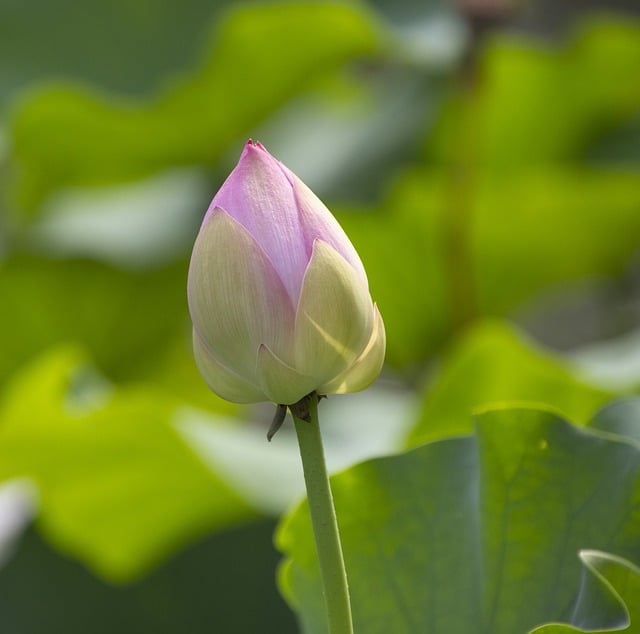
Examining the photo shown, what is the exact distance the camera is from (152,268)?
1.10 meters

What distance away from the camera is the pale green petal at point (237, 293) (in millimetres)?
234

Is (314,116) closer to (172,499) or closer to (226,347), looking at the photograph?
(172,499)

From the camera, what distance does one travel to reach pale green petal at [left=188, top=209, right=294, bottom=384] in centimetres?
23

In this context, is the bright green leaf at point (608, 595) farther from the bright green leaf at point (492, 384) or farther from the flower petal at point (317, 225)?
the bright green leaf at point (492, 384)

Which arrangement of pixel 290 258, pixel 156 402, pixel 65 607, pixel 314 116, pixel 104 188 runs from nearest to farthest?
pixel 290 258
pixel 156 402
pixel 65 607
pixel 104 188
pixel 314 116

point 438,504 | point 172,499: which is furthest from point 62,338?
point 438,504

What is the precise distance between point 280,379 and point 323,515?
0.09 ft

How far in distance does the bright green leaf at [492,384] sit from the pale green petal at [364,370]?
0.36 meters

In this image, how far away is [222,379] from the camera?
25cm

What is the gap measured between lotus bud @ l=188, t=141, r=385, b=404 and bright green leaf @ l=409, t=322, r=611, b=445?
0.37 meters

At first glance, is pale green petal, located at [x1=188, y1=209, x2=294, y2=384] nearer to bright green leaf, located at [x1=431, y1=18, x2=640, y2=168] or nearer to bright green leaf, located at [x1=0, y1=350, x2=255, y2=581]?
bright green leaf, located at [x1=0, y1=350, x2=255, y2=581]

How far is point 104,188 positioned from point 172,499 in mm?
685

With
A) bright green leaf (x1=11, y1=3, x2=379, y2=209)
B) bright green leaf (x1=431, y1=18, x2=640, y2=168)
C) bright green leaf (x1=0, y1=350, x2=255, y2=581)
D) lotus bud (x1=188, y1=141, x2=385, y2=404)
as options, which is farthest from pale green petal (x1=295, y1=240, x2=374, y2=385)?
bright green leaf (x1=431, y1=18, x2=640, y2=168)

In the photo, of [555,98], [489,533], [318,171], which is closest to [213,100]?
[318,171]
